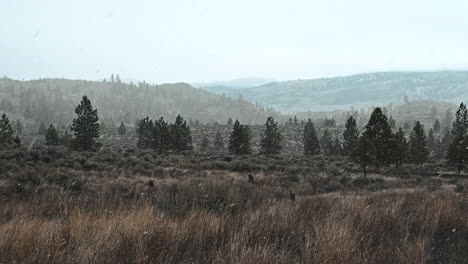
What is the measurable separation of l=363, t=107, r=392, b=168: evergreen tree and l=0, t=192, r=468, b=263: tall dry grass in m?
34.4

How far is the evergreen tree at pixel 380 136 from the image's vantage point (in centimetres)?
3809

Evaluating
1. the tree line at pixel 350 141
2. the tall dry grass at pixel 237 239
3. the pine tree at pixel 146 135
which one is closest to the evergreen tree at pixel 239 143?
the tree line at pixel 350 141

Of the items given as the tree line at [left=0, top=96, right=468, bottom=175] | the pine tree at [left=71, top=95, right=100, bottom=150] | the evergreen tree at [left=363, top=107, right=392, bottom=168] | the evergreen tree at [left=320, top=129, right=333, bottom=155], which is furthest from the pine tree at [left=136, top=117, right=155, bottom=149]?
the evergreen tree at [left=363, top=107, right=392, bottom=168]

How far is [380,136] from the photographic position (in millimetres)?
38875

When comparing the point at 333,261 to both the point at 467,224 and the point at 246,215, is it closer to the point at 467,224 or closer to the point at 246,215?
the point at 246,215

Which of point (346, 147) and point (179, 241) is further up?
point (179, 241)

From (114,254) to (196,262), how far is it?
0.70m

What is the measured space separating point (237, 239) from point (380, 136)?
125 feet

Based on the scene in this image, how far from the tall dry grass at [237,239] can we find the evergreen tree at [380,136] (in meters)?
34.4

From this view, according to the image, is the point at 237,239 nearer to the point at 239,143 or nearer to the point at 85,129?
the point at 85,129

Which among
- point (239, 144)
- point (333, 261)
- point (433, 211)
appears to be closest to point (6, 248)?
point (333, 261)

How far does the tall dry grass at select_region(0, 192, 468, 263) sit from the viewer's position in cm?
321

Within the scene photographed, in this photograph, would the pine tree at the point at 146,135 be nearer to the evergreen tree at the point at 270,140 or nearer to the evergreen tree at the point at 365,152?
the evergreen tree at the point at 270,140

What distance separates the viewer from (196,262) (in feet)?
10.7
